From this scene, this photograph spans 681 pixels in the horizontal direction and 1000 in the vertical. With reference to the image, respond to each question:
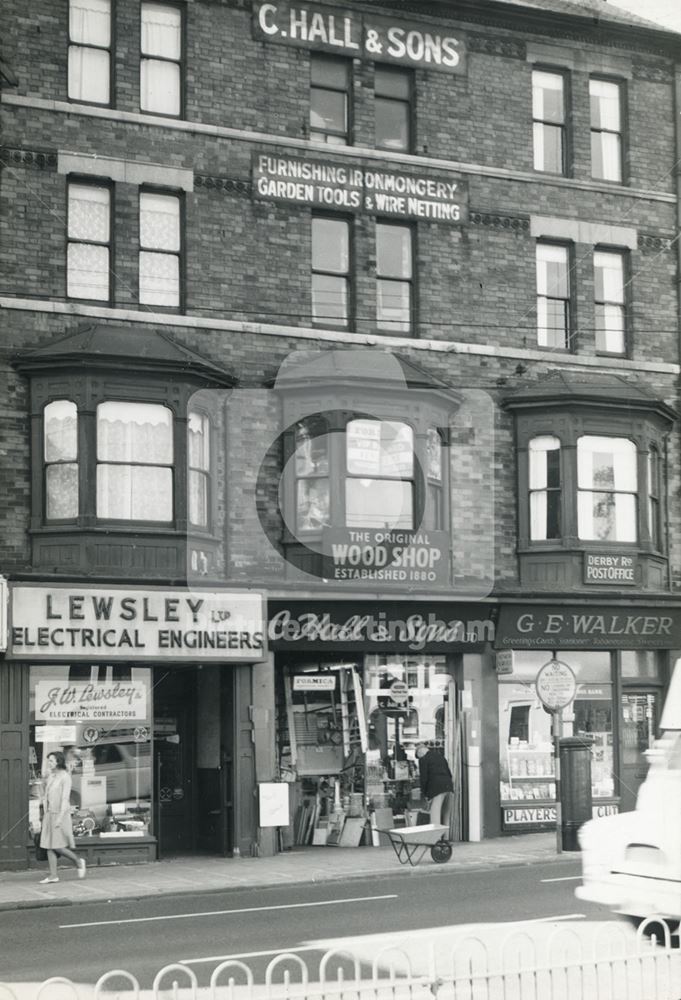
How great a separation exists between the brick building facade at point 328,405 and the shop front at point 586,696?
0.19 feet

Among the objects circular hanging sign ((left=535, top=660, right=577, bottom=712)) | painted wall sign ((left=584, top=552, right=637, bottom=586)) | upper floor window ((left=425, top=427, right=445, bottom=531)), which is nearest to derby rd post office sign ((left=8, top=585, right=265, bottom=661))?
upper floor window ((left=425, top=427, right=445, bottom=531))

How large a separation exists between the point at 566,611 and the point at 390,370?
5136mm

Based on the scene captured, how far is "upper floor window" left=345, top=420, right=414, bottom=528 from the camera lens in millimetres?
23250

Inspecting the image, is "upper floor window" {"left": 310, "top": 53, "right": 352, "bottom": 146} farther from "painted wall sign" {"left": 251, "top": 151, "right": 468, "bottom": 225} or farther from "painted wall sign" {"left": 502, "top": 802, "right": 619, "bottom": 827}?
"painted wall sign" {"left": 502, "top": 802, "right": 619, "bottom": 827}

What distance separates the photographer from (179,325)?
888 inches

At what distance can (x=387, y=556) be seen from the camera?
2338cm

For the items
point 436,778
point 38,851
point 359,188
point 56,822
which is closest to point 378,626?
point 436,778

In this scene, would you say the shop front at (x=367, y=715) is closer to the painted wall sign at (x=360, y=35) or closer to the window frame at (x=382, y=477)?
the window frame at (x=382, y=477)

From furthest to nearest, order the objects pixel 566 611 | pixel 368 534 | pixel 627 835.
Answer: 1. pixel 566 611
2. pixel 368 534
3. pixel 627 835

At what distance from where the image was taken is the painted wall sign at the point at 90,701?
21219 millimetres

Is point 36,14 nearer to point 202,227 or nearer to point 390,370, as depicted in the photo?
Result: point 202,227

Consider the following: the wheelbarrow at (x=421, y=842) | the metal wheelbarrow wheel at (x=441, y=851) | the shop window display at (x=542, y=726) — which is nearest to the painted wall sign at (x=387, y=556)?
the shop window display at (x=542, y=726)

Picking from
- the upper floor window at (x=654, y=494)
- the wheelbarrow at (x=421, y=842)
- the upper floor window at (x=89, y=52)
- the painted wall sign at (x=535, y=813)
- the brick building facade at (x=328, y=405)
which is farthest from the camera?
the upper floor window at (x=654, y=494)

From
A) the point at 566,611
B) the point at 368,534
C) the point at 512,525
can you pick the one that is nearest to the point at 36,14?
the point at 368,534
